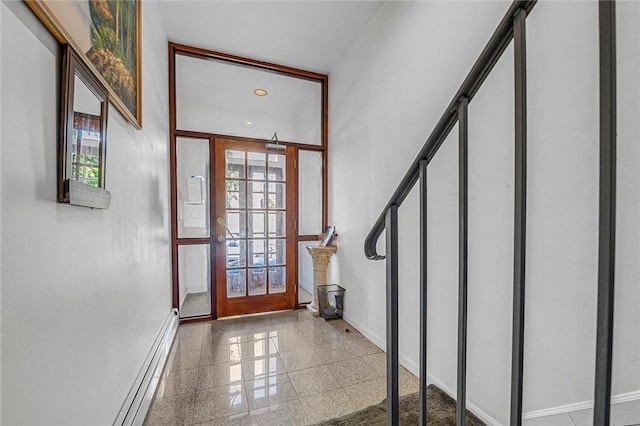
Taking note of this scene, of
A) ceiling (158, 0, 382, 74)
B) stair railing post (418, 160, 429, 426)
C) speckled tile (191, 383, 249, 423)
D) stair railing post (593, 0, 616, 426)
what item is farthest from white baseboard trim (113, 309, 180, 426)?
ceiling (158, 0, 382, 74)

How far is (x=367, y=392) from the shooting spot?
5.85 feet

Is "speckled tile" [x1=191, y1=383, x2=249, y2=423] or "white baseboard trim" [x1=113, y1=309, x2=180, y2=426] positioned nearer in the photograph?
"white baseboard trim" [x1=113, y1=309, x2=180, y2=426]

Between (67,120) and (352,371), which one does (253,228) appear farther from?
(67,120)

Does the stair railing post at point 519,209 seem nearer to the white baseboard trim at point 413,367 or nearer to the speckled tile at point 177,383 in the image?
the white baseboard trim at point 413,367

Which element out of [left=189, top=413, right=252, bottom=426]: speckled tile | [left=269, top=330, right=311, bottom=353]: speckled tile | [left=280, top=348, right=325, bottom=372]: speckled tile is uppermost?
[left=189, top=413, right=252, bottom=426]: speckled tile

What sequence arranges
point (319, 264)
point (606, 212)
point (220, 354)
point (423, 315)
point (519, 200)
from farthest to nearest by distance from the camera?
point (319, 264), point (220, 354), point (423, 315), point (519, 200), point (606, 212)

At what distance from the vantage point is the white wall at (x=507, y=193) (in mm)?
985

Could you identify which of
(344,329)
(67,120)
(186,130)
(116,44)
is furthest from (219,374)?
(186,130)

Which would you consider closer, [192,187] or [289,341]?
[289,341]

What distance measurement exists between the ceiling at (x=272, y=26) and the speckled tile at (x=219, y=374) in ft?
9.70

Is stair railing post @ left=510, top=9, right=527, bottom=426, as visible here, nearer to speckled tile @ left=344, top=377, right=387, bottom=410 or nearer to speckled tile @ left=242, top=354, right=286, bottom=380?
speckled tile @ left=344, top=377, right=387, bottom=410

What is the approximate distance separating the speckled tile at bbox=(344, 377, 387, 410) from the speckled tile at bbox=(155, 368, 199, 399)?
3.39 feet

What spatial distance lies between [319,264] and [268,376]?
1.42 m

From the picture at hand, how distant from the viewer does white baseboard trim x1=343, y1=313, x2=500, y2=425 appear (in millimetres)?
1477
